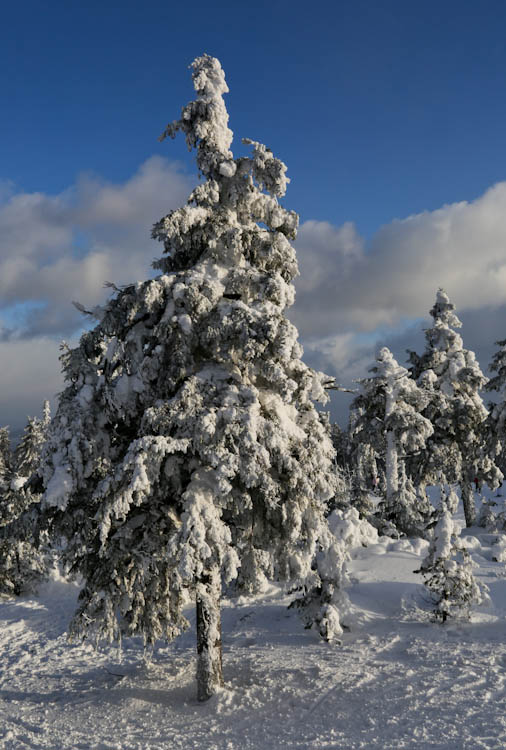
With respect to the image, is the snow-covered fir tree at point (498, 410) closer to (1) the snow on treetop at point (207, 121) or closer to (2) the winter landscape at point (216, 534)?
(2) the winter landscape at point (216, 534)

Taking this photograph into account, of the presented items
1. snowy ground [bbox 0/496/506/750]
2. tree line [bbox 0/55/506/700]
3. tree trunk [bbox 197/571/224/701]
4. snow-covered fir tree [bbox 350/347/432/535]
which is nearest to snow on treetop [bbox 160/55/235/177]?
tree line [bbox 0/55/506/700]

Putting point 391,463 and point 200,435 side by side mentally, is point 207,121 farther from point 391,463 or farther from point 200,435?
point 391,463

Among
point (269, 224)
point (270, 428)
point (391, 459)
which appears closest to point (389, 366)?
point (391, 459)

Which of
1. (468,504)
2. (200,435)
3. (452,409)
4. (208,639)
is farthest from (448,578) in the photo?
(468,504)

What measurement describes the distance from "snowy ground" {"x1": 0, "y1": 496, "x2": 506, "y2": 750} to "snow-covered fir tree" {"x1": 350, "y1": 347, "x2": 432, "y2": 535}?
8738 mm

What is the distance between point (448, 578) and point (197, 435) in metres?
7.89

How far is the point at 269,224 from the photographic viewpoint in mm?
11836

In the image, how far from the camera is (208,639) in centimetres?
1053

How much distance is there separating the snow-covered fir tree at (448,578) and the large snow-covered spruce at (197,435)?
4323 millimetres

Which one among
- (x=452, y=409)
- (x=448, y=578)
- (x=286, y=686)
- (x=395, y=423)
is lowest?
(x=286, y=686)

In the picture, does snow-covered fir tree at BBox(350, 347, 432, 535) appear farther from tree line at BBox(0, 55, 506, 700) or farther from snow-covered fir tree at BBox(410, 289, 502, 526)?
tree line at BBox(0, 55, 506, 700)

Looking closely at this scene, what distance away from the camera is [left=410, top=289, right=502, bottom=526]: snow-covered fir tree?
26.8 metres

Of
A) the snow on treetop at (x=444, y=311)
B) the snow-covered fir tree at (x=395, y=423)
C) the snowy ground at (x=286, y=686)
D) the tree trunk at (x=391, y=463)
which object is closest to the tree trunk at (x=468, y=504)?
the snow-covered fir tree at (x=395, y=423)

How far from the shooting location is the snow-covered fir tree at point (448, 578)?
12617 mm
